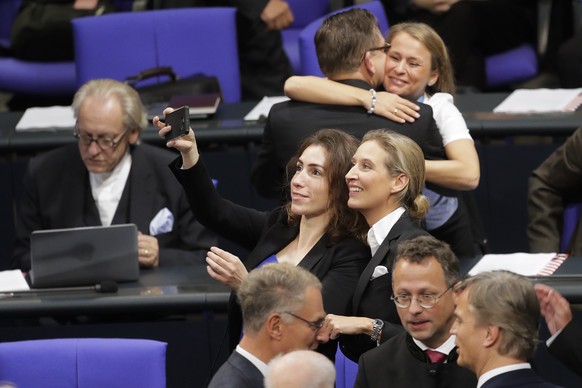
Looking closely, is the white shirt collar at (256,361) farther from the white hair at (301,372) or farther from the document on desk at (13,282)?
the document on desk at (13,282)

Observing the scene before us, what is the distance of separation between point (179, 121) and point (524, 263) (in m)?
1.28

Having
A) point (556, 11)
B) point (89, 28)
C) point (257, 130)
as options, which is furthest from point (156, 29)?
point (556, 11)

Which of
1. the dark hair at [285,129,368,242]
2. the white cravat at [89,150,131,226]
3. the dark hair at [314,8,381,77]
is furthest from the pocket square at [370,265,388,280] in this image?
the white cravat at [89,150,131,226]

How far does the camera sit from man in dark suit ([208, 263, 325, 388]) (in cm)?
408

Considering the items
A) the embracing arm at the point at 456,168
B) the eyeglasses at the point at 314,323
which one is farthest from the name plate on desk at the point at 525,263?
the eyeglasses at the point at 314,323

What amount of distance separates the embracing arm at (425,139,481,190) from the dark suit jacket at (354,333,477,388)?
912mm

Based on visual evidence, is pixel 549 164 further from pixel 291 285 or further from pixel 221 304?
pixel 291 285

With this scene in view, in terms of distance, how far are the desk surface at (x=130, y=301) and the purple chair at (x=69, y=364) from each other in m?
0.53

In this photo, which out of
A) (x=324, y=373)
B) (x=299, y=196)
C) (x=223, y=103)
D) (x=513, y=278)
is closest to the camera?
(x=324, y=373)

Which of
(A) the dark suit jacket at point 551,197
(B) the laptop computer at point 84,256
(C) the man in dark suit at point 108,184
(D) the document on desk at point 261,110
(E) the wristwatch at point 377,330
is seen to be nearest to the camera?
(E) the wristwatch at point 377,330

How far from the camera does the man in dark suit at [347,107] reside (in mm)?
5043

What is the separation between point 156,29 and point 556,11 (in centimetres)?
213

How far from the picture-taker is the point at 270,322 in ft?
13.5

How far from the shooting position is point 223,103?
6867mm
